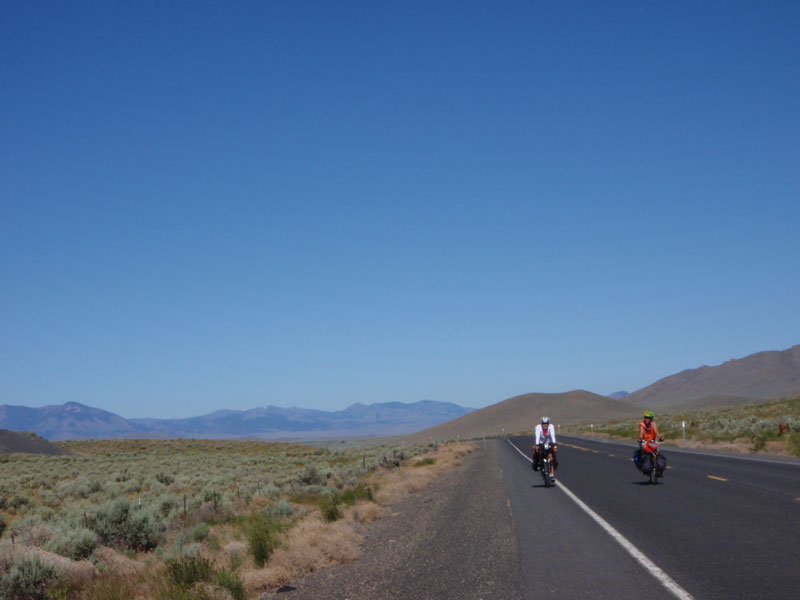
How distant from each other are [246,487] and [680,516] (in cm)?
1672

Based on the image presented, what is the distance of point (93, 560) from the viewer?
36.5 ft

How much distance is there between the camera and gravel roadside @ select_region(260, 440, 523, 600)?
8078 mm

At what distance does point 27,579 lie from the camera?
30.8 ft

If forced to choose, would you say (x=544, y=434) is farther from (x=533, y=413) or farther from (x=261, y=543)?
(x=533, y=413)

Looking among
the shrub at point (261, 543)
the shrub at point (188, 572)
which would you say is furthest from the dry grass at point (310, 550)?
the shrub at point (188, 572)

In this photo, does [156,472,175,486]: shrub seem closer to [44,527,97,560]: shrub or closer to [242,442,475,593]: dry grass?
[242,442,475,593]: dry grass

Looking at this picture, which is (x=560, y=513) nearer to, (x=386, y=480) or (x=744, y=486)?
(x=744, y=486)

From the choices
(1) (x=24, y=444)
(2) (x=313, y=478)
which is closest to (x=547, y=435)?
(2) (x=313, y=478)

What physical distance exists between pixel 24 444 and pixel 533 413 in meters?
136

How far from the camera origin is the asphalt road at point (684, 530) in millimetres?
7391

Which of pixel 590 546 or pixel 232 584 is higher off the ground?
pixel 590 546

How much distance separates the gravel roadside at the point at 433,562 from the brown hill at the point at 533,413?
150 metres

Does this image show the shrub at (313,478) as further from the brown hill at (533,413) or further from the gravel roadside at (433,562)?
the brown hill at (533,413)

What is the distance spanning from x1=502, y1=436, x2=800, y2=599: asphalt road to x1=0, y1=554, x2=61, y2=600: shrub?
6.73 m
